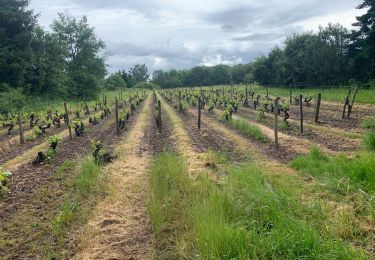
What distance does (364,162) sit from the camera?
643 cm

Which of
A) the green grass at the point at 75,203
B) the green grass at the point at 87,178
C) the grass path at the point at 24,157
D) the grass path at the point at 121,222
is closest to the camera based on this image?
the grass path at the point at 121,222

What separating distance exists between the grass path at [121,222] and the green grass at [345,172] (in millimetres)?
3250

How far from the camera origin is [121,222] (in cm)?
589

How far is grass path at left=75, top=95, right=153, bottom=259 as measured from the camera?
4.96m

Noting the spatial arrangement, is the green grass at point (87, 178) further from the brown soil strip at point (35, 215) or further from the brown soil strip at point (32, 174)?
the brown soil strip at point (32, 174)

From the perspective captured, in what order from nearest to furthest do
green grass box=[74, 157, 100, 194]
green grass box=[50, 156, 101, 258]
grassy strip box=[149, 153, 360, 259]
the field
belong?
1. grassy strip box=[149, 153, 360, 259]
2. the field
3. green grass box=[50, 156, 101, 258]
4. green grass box=[74, 157, 100, 194]

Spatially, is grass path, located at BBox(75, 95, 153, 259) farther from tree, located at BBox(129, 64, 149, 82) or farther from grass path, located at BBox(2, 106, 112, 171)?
tree, located at BBox(129, 64, 149, 82)

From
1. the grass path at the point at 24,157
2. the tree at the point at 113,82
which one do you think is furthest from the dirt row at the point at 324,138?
the tree at the point at 113,82

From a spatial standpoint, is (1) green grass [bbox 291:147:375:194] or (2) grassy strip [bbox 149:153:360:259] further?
(1) green grass [bbox 291:147:375:194]

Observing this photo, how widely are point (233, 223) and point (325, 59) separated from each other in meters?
38.3

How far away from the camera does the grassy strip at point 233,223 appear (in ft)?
13.5

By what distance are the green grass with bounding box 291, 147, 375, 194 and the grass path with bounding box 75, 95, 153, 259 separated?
10.7ft

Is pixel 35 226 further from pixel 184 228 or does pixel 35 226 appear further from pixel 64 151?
pixel 64 151

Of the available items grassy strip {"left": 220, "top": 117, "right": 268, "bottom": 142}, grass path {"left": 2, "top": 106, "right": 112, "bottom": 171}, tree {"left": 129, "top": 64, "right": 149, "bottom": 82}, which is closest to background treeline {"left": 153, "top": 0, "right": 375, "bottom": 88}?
grassy strip {"left": 220, "top": 117, "right": 268, "bottom": 142}
